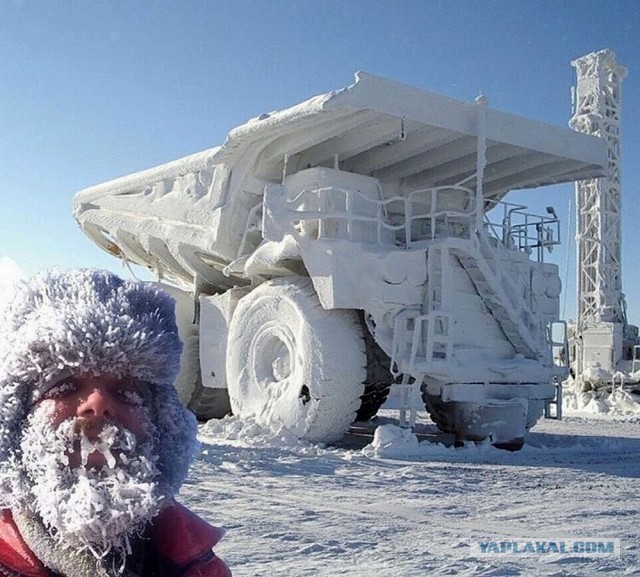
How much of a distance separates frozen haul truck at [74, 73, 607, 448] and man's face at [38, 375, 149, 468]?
338 inches

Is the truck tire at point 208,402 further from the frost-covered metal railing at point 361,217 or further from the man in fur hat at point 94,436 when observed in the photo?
the man in fur hat at point 94,436

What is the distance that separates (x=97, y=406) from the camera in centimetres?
131

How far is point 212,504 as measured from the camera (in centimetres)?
630

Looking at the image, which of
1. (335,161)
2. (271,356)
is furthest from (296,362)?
(335,161)

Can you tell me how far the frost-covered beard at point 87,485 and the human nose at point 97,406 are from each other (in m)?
0.02

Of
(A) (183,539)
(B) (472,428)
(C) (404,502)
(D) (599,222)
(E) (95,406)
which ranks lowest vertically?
(C) (404,502)

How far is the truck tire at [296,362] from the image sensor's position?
10.2 m

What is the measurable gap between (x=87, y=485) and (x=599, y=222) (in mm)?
24964

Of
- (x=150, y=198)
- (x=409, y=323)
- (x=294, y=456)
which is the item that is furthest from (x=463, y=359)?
(x=150, y=198)

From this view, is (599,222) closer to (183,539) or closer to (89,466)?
(183,539)

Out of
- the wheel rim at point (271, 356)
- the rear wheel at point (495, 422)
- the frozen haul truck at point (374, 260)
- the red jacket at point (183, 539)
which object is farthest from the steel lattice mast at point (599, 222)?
the red jacket at point (183, 539)

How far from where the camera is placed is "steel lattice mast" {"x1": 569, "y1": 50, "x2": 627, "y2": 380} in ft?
78.3

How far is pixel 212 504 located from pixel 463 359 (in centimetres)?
496

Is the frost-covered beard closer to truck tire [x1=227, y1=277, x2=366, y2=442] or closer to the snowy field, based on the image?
the snowy field
